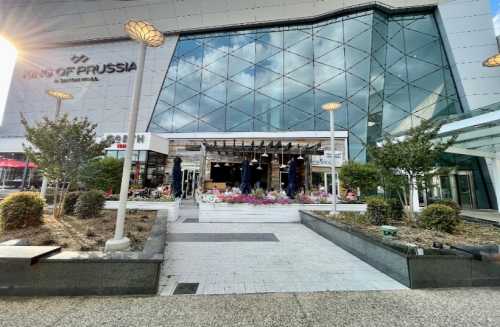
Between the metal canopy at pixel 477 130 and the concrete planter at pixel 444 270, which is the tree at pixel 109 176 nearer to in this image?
the concrete planter at pixel 444 270

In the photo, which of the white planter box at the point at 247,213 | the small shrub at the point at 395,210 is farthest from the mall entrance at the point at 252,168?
the small shrub at the point at 395,210

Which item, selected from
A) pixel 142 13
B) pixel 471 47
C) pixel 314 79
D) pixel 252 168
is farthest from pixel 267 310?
pixel 142 13

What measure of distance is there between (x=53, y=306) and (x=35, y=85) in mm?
29965

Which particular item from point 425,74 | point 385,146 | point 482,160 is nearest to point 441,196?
point 482,160

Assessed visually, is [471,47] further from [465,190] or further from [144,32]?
[144,32]

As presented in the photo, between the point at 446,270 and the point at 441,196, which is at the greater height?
the point at 441,196

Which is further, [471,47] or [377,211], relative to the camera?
[471,47]

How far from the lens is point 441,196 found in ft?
43.7

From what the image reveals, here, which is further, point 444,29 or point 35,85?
point 35,85

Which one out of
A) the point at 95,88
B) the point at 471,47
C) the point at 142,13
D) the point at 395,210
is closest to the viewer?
the point at 395,210

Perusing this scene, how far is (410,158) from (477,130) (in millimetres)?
4601

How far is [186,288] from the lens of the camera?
126 inches

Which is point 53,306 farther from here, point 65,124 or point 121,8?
point 121,8

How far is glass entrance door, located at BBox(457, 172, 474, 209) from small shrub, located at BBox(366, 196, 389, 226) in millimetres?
11499
